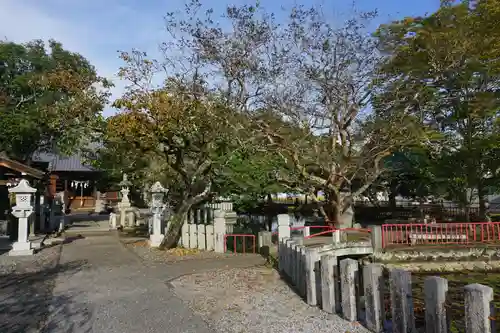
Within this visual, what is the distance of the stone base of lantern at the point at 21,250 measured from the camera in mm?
13094

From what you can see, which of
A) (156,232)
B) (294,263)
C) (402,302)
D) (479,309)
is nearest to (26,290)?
(294,263)

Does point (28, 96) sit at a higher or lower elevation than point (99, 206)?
higher

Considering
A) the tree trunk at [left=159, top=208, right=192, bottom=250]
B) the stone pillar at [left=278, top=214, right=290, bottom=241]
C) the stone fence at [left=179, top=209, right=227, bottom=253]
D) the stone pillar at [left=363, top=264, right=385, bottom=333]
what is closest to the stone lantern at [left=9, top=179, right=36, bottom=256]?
the tree trunk at [left=159, top=208, right=192, bottom=250]

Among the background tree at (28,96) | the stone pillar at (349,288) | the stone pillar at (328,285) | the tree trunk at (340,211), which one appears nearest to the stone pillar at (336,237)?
the tree trunk at (340,211)

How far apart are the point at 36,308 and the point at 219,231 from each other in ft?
24.1

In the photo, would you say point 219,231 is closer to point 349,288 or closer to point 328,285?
point 328,285

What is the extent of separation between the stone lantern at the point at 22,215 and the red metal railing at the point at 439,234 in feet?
39.0

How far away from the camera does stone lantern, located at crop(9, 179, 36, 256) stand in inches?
522

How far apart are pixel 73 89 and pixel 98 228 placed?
1052 cm

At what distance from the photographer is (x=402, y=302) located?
199 inches

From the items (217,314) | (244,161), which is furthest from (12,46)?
(217,314)

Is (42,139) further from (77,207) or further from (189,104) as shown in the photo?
(189,104)

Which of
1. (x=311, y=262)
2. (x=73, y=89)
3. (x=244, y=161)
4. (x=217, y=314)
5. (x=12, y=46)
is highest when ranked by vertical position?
(x=12, y=46)

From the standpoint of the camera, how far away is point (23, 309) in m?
6.77
